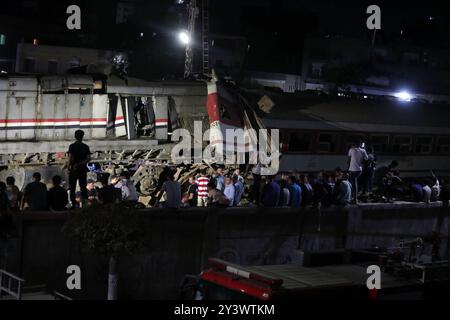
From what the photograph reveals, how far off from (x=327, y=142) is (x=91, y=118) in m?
9.65

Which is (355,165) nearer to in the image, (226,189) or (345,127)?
(226,189)

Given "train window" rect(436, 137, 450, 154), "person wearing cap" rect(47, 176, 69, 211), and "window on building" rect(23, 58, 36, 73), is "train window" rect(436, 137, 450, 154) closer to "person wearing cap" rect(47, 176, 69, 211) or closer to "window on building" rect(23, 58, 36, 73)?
"person wearing cap" rect(47, 176, 69, 211)

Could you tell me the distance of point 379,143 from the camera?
29.0m

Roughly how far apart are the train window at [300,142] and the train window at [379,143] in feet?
10.6

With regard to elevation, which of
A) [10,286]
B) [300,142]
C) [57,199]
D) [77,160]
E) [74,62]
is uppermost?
[74,62]

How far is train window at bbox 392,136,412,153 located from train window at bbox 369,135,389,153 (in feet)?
1.42

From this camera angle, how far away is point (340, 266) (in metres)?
14.5

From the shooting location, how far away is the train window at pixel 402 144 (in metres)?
29.4

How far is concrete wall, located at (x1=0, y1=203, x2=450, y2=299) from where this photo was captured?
15.8 meters

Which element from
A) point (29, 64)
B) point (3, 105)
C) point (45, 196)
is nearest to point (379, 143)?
point (3, 105)

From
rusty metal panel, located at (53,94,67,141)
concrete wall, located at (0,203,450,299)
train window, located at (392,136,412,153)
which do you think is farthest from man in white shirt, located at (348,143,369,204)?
rusty metal panel, located at (53,94,67,141)

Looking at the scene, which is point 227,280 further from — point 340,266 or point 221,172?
point 221,172
